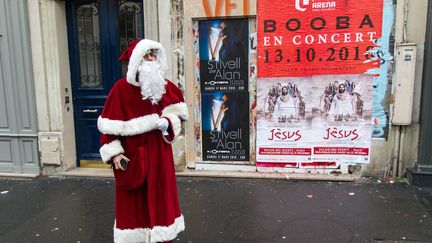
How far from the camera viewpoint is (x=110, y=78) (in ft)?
19.1

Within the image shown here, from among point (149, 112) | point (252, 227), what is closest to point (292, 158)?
point (252, 227)

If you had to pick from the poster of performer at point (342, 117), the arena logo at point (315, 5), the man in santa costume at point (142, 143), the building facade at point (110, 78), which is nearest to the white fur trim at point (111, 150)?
the man in santa costume at point (142, 143)

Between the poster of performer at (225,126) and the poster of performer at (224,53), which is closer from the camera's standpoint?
the poster of performer at (224,53)

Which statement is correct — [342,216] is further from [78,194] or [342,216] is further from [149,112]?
[78,194]

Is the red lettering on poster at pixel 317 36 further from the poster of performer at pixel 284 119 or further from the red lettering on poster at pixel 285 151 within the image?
the red lettering on poster at pixel 285 151

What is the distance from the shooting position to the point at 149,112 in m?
2.91

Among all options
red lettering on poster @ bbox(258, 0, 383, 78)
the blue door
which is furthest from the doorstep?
red lettering on poster @ bbox(258, 0, 383, 78)

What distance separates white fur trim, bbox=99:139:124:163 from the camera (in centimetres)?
284

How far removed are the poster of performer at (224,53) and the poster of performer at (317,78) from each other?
0.25 m

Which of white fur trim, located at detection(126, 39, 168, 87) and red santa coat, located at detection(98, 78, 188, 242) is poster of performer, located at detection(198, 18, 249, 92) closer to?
red santa coat, located at detection(98, 78, 188, 242)

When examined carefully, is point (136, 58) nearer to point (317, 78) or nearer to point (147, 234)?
point (147, 234)

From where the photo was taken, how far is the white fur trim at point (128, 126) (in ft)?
9.24

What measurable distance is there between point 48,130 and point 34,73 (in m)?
0.93

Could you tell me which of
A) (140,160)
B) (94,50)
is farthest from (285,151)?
(94,50)
